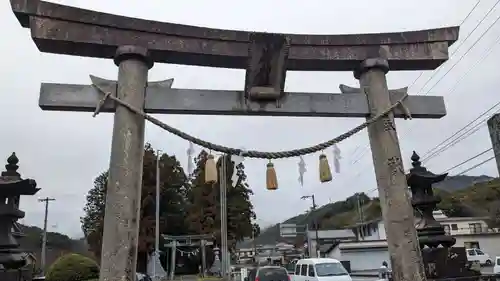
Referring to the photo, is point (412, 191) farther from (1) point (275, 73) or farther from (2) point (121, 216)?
(2) point (121, 216)

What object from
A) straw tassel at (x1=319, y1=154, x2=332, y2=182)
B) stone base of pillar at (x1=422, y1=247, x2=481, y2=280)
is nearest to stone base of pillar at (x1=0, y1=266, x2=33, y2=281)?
straw tassel at (x1=319, y1=154, x2=332, y2=182)

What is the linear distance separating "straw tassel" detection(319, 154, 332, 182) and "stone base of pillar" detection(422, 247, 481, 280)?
16.0ft

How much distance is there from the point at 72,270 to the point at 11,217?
9270mm

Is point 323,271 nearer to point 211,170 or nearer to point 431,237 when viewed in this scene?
point 431,237

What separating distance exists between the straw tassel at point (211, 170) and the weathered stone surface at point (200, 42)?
1.42m

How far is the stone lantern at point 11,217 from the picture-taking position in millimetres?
7578

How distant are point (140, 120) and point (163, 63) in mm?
1070

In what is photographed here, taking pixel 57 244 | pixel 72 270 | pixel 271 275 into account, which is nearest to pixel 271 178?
pixel 72 270

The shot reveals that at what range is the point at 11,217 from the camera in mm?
8172

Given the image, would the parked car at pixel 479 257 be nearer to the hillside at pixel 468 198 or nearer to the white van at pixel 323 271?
the hillside at pixel 468 198

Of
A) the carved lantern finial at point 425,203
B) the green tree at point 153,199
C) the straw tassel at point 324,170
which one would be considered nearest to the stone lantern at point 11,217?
the straw tassel at point 324,170

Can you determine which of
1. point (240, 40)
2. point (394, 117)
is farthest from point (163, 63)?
point (394, 117)

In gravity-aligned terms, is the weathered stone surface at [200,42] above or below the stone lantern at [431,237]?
above

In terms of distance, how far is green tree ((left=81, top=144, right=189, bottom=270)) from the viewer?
1411 inches
